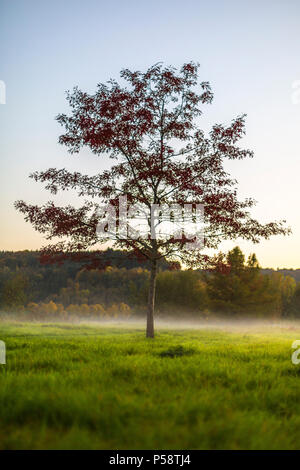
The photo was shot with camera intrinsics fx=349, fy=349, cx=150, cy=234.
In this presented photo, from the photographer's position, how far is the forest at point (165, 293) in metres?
48.3

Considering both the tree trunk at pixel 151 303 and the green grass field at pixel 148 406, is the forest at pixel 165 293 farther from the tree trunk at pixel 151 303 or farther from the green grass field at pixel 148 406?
the green grass field at pixel 148 406

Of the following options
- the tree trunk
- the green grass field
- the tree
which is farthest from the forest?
the green grass field

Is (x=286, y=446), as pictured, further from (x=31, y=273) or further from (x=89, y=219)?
(x=31, y=273)

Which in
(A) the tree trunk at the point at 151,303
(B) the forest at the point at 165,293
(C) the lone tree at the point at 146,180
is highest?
(C) the lone tree at the point at 146,180

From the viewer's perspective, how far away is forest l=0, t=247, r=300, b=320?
48312 mm

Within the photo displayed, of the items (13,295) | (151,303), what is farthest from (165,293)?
(151,303)

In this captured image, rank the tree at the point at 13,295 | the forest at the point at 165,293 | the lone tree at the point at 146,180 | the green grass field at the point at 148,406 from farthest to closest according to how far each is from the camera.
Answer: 1. the tree at the point at 13,295
2. the forest at the point at 165,293
3. the lone tree at the point at 146,180
4. the green grass field at the point at 148,406

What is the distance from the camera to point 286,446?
2828 mm

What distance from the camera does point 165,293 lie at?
201ft

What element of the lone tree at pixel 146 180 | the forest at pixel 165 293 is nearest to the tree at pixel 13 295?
the forest at pixel 165 293

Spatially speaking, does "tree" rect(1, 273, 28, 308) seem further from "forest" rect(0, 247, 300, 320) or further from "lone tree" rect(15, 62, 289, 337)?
"lone tree" rect(15, 62, 289, 337)

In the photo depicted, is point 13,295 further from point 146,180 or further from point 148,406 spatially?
point 148,406

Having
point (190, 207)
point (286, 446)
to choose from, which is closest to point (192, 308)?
point (190, 207)

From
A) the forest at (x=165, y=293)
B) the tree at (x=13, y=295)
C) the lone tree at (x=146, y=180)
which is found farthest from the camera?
the tree at (x=13, y=295)
